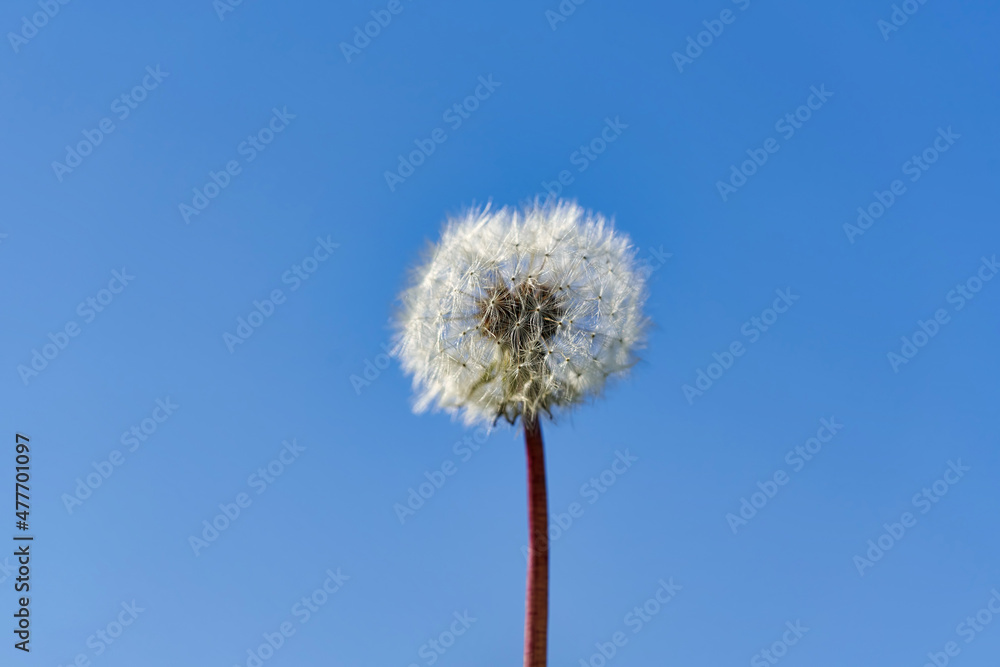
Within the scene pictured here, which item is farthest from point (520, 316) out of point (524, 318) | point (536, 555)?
point (536, 555)

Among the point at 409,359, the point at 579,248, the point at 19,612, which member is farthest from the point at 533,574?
the point at 19,612

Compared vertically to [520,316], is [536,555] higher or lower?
lower

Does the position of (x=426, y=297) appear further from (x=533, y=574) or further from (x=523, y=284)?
(x=533, y=574)

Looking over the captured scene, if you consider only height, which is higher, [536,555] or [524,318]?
[524,318]

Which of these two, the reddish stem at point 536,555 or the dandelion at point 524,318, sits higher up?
the dandelion at point 524,318

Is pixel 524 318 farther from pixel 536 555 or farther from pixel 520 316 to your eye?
pixel 536 555
